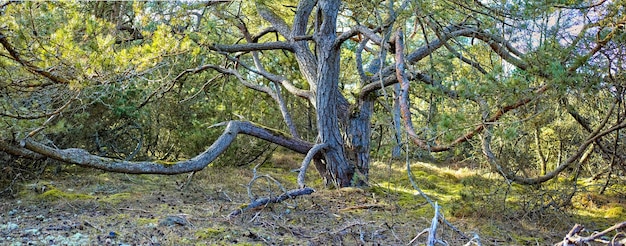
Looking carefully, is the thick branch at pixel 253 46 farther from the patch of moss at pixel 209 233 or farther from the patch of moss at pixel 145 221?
the patch of moss at pixel 209 233

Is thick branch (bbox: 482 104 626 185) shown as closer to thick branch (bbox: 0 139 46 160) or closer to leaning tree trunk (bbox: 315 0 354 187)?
leaning tree trunk (bbox: 315 0 354 187)

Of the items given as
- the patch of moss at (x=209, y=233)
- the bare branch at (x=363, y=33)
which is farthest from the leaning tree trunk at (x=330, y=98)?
the patch of moss at (x=209, y=233)

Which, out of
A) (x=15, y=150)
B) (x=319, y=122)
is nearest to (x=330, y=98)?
(x=319, y=122)

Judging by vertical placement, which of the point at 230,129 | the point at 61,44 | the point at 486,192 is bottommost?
the point at 486,192

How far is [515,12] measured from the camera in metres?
4.28

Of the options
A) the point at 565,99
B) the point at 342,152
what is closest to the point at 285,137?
the point at 342,152

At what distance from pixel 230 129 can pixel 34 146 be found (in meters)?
2.10

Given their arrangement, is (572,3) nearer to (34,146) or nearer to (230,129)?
(230,129)

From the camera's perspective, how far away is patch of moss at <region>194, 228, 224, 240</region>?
3.68m

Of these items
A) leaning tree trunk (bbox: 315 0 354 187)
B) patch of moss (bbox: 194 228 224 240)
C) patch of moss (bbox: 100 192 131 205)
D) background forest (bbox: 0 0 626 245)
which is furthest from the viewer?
leaning tree trunk (bbox: 315 0 354 187)

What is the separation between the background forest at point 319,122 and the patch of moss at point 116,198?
0.06 feet

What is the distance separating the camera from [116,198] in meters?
5.25

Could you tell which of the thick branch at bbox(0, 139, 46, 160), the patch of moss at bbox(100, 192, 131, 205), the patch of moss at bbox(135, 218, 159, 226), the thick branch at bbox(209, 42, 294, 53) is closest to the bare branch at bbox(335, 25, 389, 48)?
the thick branch at bbox(209, 42, 294, 53)

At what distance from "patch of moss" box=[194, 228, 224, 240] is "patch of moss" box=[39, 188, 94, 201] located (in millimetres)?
2036
